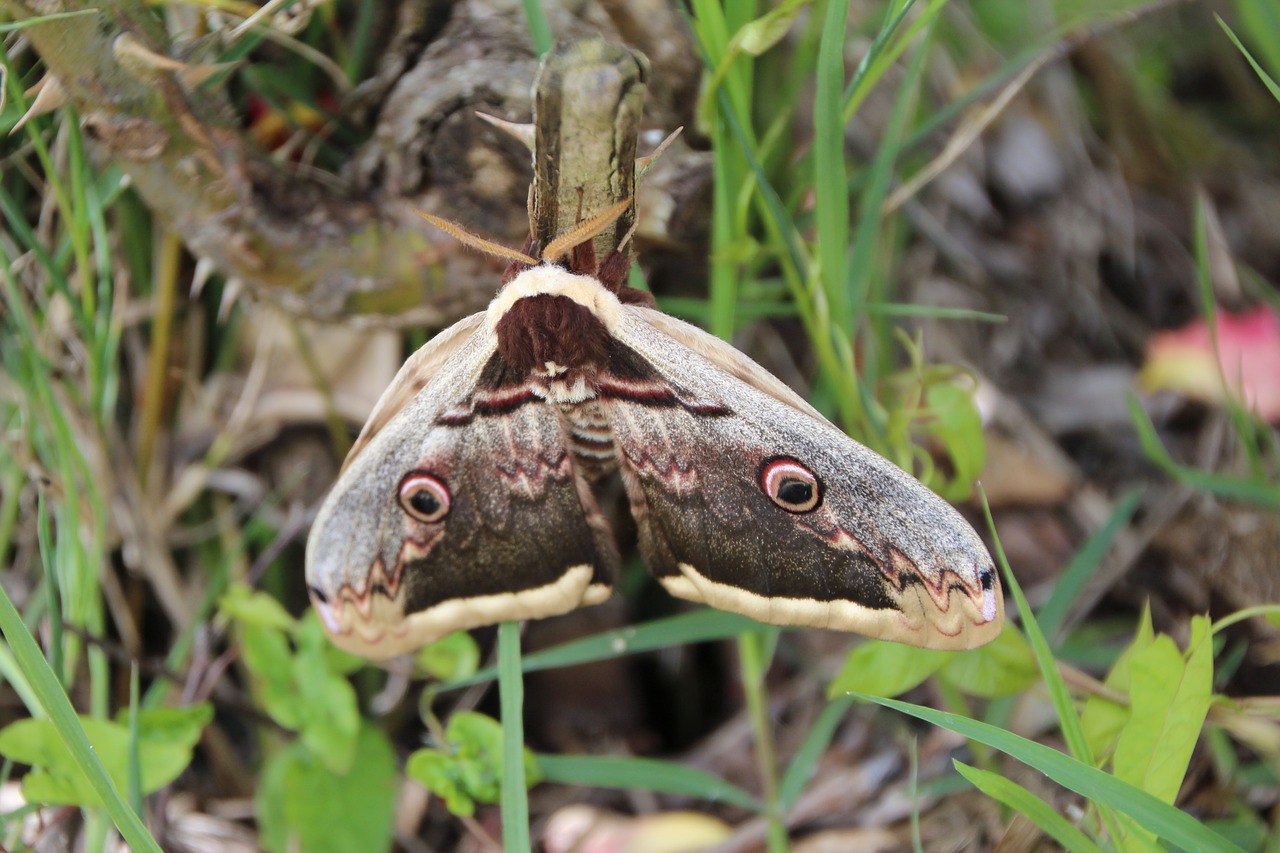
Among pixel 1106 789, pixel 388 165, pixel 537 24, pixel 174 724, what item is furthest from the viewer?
pixel 388 165

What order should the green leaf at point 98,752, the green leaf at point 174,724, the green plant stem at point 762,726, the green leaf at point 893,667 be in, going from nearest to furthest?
the green leaf at point 893,667
the green leaf at point 98,752
the green leaf at point 174,724
the green plant stem at point 762,726

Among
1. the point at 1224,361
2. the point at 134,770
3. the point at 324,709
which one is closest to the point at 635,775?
the point at 324,709

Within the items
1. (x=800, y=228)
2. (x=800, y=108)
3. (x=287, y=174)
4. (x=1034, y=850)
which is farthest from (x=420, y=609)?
(x=800, y=108)

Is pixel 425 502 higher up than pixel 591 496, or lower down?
higher up

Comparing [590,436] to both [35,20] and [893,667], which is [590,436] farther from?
[35,20]

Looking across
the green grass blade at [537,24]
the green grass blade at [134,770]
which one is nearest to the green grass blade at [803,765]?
the green grass blade at [134,770]

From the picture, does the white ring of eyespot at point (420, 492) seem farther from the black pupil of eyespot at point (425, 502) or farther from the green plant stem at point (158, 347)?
the green plant stem at point (158, 347)

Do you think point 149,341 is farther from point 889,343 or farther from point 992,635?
point 992,635
